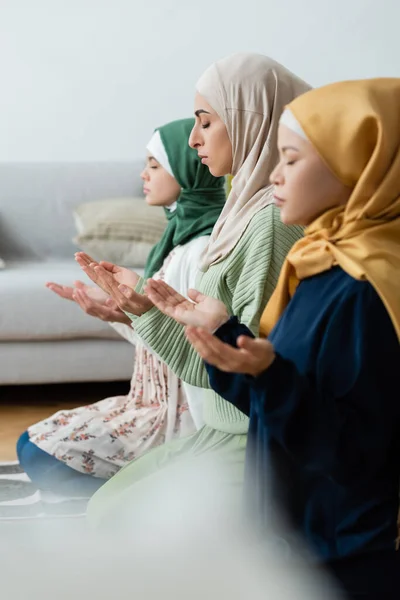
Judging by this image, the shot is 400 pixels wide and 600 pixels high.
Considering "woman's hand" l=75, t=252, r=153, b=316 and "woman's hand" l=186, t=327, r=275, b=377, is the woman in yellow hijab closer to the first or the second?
"woman's hand" l=186, t=327, r=275, b=377

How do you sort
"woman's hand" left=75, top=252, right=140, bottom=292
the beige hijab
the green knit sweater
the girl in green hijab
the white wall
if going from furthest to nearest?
the white wall, the girl in green hijab, "woman's hand" left=75, top=252, right=140, bottom=292, the beige hijab, the green knit sweater

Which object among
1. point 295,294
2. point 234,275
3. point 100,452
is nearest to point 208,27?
point 100,452

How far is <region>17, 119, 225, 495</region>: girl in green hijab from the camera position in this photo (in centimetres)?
228

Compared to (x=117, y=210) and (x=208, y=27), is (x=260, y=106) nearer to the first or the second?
(x=117, y=210)

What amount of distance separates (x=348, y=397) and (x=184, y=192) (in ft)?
4.43

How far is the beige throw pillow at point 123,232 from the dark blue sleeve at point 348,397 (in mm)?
2330

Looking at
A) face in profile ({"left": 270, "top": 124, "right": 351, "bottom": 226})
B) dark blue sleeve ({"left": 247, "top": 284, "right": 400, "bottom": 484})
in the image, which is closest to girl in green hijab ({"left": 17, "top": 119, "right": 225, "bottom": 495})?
face in profile ({"left": 270, "top": 124, "right": 351, "bottom": 226})

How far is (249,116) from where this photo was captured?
1.74 m

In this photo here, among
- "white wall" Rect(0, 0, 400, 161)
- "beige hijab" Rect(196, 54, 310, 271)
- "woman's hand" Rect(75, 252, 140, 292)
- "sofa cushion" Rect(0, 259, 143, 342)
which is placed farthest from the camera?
"white wall" Rect(0, 0, 400, 161)

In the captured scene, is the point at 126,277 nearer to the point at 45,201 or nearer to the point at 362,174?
the point at 362,174

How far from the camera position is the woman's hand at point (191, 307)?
1.24 meters

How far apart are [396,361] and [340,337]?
0.25 feet

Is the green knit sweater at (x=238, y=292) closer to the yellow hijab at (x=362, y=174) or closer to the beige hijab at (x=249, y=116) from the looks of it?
the beige hijab at (x=249, y=116)

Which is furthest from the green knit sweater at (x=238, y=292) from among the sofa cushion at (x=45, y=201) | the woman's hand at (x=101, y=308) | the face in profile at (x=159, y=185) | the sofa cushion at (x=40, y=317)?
the sofa cushion at (x=45, y=201)
